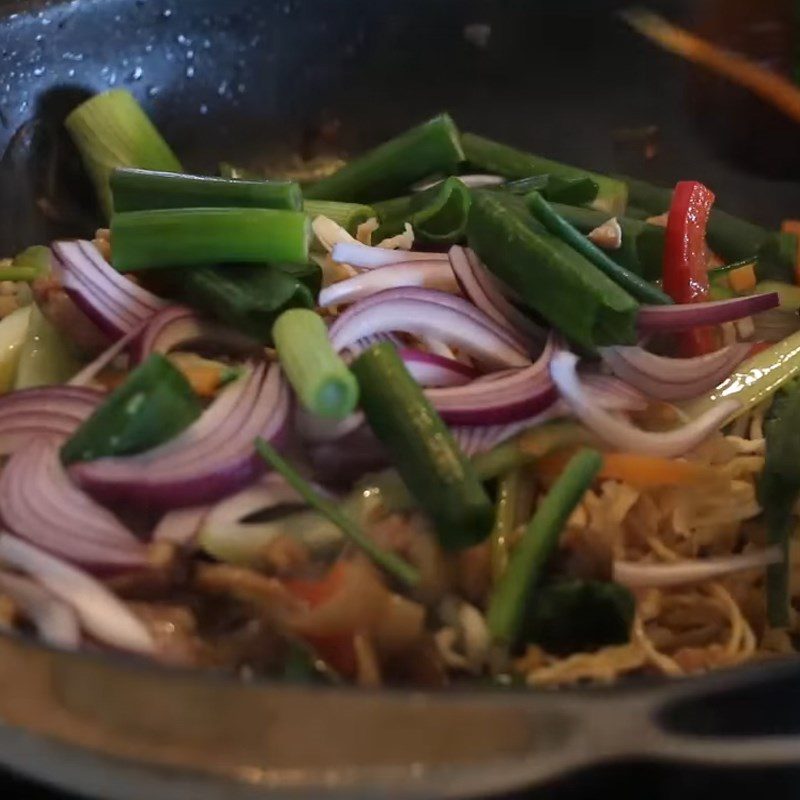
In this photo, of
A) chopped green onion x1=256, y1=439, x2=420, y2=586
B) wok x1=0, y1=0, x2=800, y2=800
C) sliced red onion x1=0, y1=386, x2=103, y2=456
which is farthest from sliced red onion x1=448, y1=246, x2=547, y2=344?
wok x1=0, y1=0, x2=800, y2=800

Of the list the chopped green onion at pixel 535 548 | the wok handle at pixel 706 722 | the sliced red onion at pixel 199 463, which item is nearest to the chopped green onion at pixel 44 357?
the sliced red onion at pixel 199 463

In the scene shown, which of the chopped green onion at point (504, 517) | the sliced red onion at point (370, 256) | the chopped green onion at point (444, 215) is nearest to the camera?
the chopped green onion at point (504, 517)

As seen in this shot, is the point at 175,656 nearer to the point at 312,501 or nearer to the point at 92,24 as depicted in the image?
the point at 312,501

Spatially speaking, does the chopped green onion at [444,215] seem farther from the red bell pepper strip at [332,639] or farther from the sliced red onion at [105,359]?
the red bell pepper strip at [332,639]

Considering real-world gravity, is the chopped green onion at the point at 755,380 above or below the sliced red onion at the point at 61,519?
below

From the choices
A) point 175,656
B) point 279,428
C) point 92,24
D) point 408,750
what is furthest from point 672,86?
point 408,750


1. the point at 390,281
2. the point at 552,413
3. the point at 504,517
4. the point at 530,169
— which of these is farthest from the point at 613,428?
the point at 530,169
